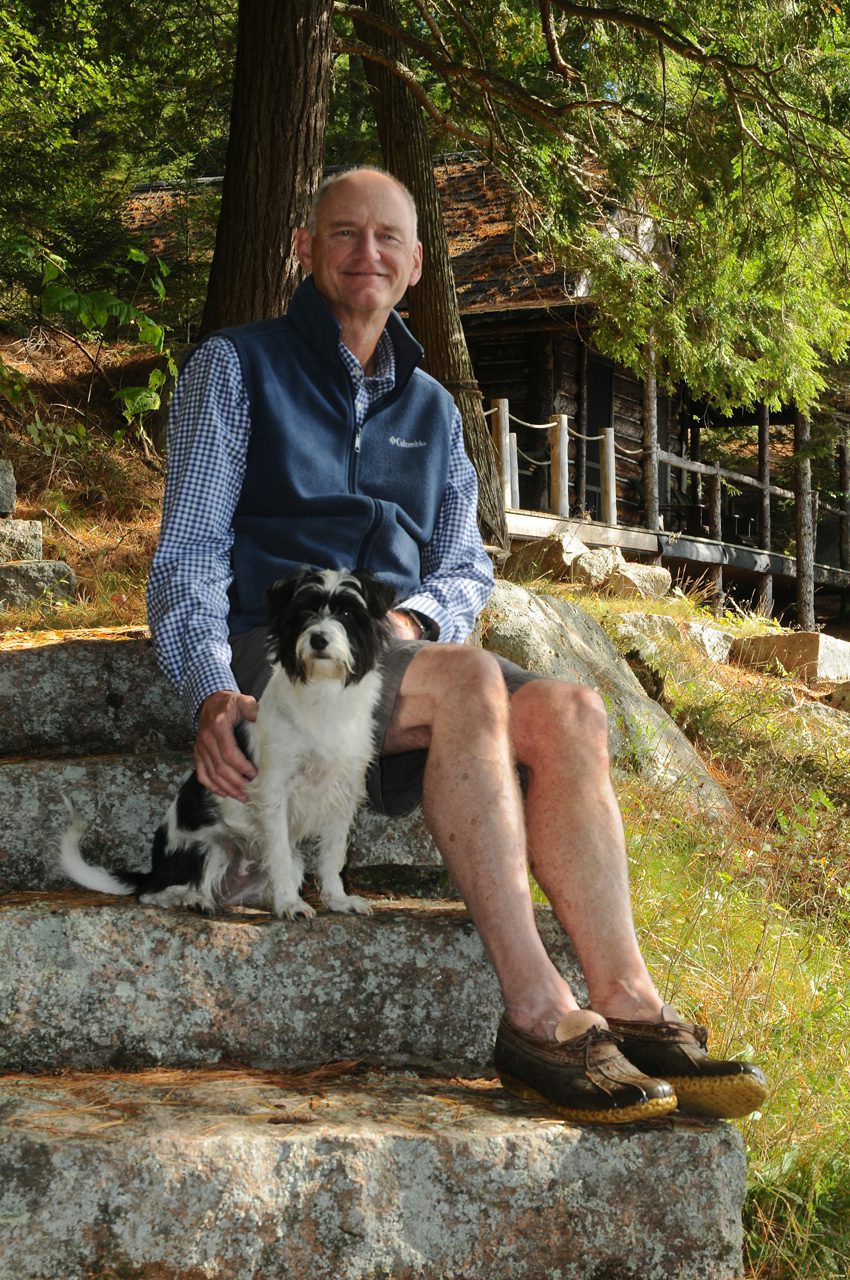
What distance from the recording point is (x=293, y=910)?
2885 mm

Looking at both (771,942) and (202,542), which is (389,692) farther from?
(771,942)

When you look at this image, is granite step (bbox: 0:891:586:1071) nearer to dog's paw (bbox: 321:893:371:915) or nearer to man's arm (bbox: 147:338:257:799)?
dog's paw (bbox: 321:893:371:915)

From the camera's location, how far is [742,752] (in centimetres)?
725

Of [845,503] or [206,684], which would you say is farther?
[845,503]

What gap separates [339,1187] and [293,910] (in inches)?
32.8

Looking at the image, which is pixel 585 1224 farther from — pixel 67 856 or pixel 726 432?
pixel 726 432

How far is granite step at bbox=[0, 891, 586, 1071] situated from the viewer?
255cm

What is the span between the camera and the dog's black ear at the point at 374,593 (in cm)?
294

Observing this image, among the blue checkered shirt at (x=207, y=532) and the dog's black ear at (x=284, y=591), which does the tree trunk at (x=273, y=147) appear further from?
the dog's black ear at (x=284, y=591)

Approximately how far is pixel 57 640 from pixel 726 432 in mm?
25559

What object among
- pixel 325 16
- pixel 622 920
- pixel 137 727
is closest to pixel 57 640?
pixel 137 727

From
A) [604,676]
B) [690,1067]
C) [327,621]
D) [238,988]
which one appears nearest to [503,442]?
[604,676]

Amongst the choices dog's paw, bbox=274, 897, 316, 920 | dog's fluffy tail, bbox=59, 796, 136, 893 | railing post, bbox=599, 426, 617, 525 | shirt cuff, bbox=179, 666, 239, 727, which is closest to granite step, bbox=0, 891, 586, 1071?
dog's paw, bbox=274, 897, 316, 920

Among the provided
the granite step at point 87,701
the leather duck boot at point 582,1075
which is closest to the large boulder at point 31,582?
the granite step at point 87,701
